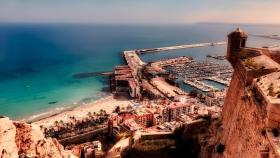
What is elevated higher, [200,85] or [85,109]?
[200,85]

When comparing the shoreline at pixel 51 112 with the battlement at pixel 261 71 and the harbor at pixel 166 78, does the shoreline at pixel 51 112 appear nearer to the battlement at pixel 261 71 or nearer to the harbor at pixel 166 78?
the harbor at pixel 166 78

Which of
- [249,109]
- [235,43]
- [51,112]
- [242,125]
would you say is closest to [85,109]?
[51,112]

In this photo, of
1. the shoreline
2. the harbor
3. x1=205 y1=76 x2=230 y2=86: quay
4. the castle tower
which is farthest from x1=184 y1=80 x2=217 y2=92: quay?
the castle tower

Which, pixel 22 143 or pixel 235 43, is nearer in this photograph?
pixel 22 143

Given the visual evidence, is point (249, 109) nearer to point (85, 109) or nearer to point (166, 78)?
point (85, 109)

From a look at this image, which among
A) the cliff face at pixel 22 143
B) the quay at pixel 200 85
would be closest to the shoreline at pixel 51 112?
the quay at pixel 200 85

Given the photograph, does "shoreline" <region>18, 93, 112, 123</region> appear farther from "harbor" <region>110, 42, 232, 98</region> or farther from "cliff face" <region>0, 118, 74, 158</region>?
"cliff face" <region>0, 118, 74, 158</region>

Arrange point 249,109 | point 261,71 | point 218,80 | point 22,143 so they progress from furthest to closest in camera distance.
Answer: point 218,80
point 261,71
point 249,109
point 22,143
